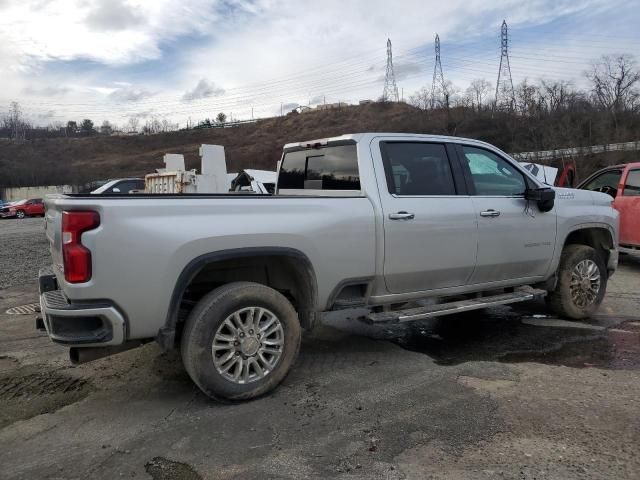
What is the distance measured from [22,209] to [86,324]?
131ft

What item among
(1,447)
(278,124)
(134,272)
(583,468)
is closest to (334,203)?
(134,272)

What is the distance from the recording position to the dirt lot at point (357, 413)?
10.1 feet

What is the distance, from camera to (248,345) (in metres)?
3.91

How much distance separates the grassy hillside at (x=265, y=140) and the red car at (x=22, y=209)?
33846mm

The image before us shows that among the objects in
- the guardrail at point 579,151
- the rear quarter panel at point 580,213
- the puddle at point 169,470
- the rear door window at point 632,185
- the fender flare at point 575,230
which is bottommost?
the puddle at point 169,470

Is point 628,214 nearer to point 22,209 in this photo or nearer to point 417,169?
point 417,169

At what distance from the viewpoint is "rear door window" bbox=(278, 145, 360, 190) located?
15.6ft

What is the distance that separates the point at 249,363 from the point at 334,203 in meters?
1.38

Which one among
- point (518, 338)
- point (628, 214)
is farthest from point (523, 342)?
point (628, 214)

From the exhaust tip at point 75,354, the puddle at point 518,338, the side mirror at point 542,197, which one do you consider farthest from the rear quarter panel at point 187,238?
the side mirror at point 542,197

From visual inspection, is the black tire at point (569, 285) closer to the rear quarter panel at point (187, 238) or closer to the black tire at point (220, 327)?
the rear quarter panel at point (187, 238)

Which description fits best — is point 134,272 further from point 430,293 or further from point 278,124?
point 278,124

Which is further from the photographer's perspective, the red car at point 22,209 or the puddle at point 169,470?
the red car at point 22,209

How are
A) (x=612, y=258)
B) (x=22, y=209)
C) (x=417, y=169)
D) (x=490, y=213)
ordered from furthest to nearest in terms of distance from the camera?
(x=22, y=209), (x=612, y=258), (x=490, y=213), (x=417, y=169)
